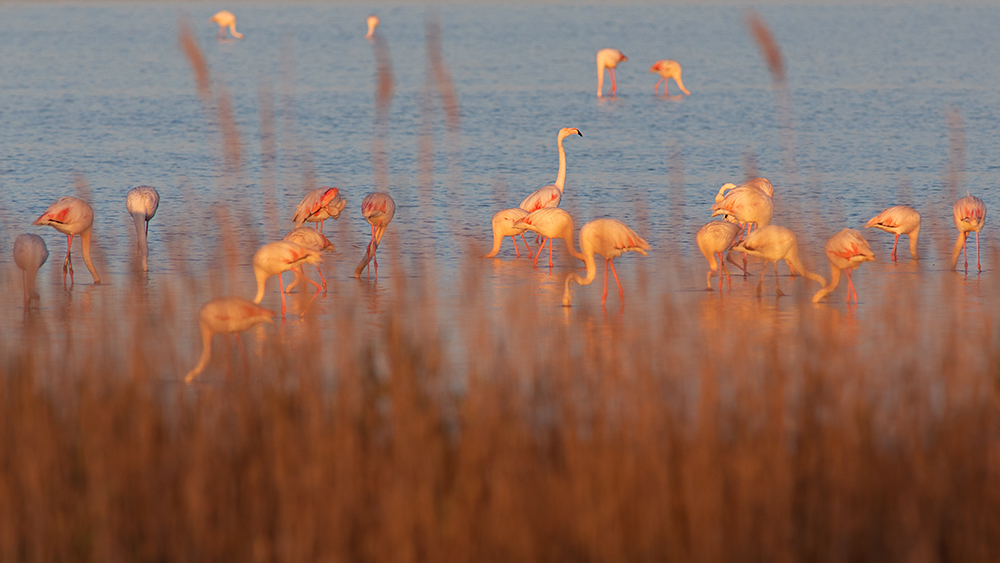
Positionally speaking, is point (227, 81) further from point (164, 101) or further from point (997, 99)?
point (997, 99)

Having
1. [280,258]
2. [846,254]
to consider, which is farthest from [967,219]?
[280,258]

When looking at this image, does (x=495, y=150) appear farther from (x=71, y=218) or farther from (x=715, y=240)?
(x=71, y=218)

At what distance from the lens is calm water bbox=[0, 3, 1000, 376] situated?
9617 mm

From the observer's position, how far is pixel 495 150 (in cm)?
1945

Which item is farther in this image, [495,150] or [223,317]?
[495,150]

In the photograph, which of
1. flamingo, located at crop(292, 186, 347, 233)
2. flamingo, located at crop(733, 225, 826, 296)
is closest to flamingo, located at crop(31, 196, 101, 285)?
flamingo, located at crop(292, 186, 347, 233)

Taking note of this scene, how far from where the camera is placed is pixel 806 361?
16.4 ft

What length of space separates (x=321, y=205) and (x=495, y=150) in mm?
8541

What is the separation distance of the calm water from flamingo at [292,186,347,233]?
0.50 meters

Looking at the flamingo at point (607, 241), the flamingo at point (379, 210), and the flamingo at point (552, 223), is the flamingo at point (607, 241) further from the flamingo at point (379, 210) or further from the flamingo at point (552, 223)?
the flamingo at point (379, 210)

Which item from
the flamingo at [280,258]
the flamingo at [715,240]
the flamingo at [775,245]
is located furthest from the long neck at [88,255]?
the flamingo at [775,245]

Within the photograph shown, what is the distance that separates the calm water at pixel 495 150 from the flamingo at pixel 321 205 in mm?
499

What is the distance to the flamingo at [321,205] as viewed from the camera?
11172mm

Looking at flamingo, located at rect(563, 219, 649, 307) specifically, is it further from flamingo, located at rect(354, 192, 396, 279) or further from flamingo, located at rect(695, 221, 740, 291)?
flamingo, located at rect(354, 192, 396, 279)
